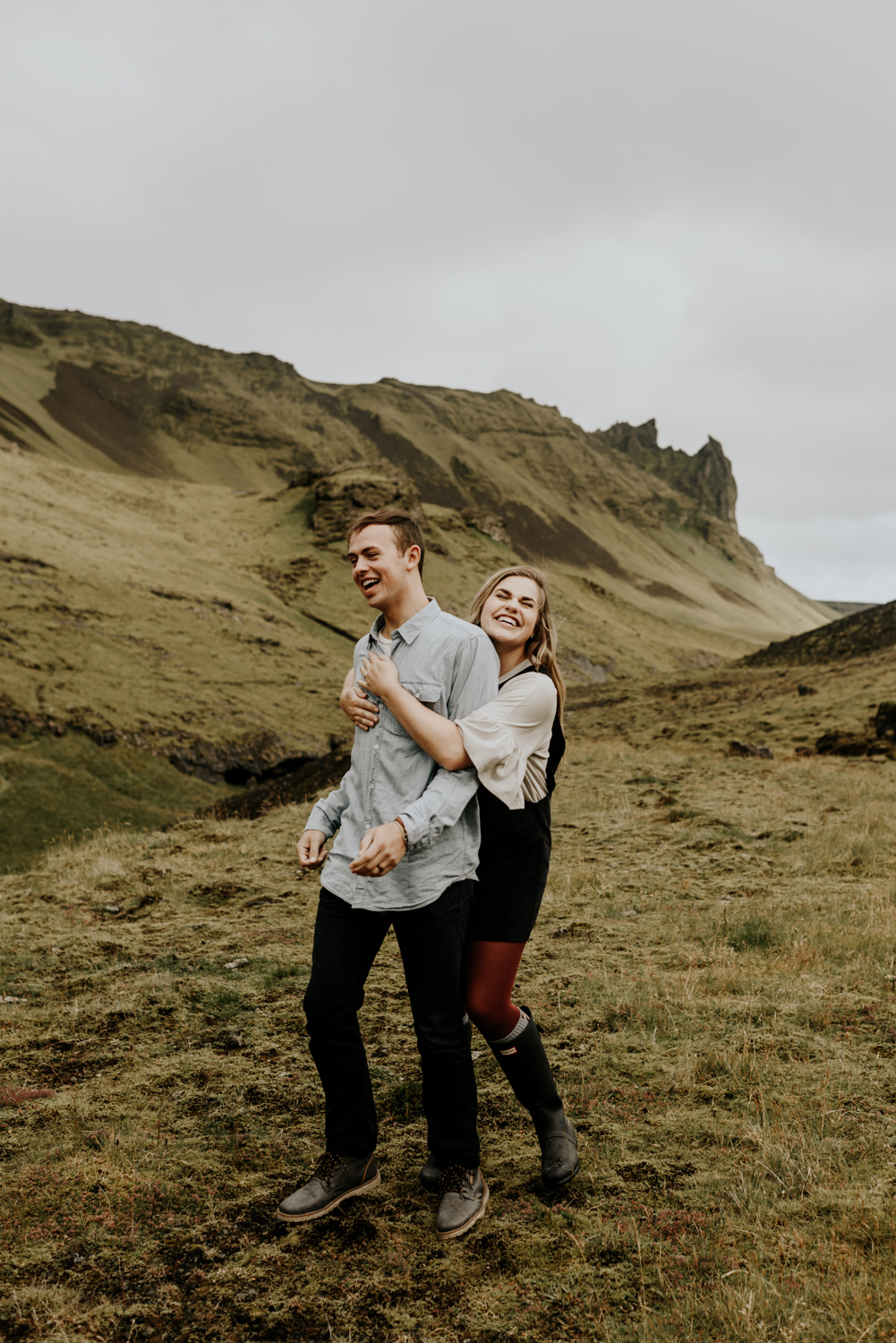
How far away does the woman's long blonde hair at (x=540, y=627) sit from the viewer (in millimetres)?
3721

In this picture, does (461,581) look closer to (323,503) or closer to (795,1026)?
(323,503)

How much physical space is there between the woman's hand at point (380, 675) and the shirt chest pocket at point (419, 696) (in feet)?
0.25

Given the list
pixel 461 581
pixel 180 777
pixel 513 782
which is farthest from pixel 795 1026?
pixel 461 581

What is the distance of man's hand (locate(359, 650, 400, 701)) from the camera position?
3.20 metres

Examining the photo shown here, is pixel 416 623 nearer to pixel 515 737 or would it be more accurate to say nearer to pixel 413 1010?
pixel 515 737

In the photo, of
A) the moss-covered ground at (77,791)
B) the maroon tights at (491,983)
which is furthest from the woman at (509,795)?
the moss-covered ground at (77,791)

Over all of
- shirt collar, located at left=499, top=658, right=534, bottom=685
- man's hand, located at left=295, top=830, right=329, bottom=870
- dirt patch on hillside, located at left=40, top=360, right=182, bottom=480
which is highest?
dirt patch on hillside, located at left=40, top=360, right=182, bottom=480

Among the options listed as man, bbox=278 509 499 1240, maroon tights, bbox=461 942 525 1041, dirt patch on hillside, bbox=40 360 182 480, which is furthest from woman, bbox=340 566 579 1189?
dirt patch on hillside, bbox=40 360 182 480

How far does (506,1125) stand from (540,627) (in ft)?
9.01

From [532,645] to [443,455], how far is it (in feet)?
443

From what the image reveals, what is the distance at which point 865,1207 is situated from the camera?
10.5 feet

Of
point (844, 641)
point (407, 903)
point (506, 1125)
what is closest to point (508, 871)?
point (407, 903)

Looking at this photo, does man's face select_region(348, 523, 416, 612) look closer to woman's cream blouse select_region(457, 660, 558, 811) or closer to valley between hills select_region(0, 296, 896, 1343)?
woman's cream blouse select_region(457, 660, 558, 811)

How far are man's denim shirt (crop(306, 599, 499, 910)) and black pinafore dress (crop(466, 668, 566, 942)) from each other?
6.1 inches
